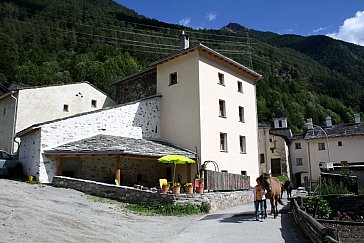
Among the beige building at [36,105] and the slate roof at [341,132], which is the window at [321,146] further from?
the beige building at [36,105]

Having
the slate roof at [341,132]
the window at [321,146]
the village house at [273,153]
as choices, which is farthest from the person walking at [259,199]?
the window at [321,146]

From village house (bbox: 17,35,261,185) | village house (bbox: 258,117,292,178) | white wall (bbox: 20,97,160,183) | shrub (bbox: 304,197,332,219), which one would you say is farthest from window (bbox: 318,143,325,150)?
shrub (bbox: 304,197,332,219)

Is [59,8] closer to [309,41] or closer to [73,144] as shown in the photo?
[73,144]

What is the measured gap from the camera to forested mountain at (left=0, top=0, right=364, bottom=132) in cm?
6072

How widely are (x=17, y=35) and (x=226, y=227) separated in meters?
73.2

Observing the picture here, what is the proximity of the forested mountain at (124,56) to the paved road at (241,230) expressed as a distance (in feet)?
157

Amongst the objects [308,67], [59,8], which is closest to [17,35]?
[59,8]

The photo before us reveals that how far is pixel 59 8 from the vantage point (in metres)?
93.9

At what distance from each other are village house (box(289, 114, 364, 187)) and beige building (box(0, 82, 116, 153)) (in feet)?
95.4

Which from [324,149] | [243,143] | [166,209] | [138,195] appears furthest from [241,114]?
[324,149]

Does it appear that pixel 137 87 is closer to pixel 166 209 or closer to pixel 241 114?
pixel 241 114

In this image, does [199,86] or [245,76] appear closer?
[199,86]

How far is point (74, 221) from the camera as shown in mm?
10430

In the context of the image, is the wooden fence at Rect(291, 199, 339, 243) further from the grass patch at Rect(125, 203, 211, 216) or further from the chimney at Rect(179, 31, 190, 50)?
the chimney at Rect(179, 31, 190, 50)
